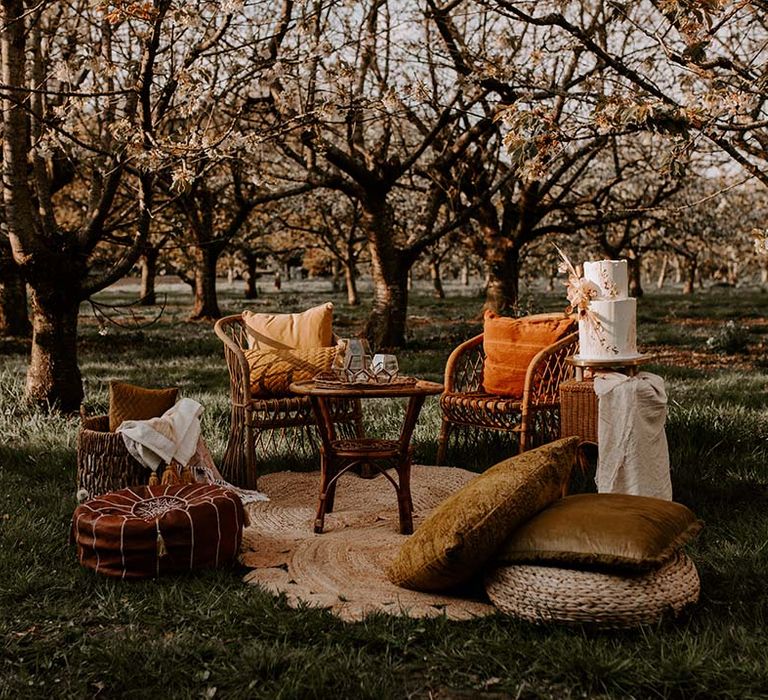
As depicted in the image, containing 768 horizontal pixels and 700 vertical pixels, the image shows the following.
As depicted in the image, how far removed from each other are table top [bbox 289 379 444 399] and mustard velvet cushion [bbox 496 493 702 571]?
3.95 ft

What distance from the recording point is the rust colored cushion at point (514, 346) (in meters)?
5.84

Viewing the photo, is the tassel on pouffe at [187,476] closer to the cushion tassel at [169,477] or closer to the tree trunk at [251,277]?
the cushion tassel at [169,477]

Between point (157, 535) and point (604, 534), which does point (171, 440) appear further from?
point (604, 534)

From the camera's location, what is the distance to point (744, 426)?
6324 millimetres

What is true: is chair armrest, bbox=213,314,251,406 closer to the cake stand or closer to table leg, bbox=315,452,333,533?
table leg, bbox=315,452,333,533

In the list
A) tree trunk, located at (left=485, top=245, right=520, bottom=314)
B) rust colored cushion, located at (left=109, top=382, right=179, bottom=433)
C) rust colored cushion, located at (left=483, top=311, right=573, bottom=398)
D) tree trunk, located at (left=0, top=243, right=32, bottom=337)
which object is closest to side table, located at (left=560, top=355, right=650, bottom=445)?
rust colored cushion, located at (left=483, top=311, right=573, bottom=398)

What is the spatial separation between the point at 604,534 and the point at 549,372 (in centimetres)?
279

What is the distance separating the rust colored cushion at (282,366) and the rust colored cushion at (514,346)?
45.6 inches

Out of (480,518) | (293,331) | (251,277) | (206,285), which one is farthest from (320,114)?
(251,277)

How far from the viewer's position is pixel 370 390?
4504mm

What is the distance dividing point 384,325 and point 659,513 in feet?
30.0

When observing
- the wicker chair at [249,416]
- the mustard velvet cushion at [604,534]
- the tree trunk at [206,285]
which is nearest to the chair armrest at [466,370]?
the wicker chair at [249,416]

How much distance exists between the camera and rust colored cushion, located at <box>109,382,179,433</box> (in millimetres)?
4844

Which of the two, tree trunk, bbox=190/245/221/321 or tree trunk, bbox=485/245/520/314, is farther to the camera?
tree trunk, bbox=190/245/221/321
